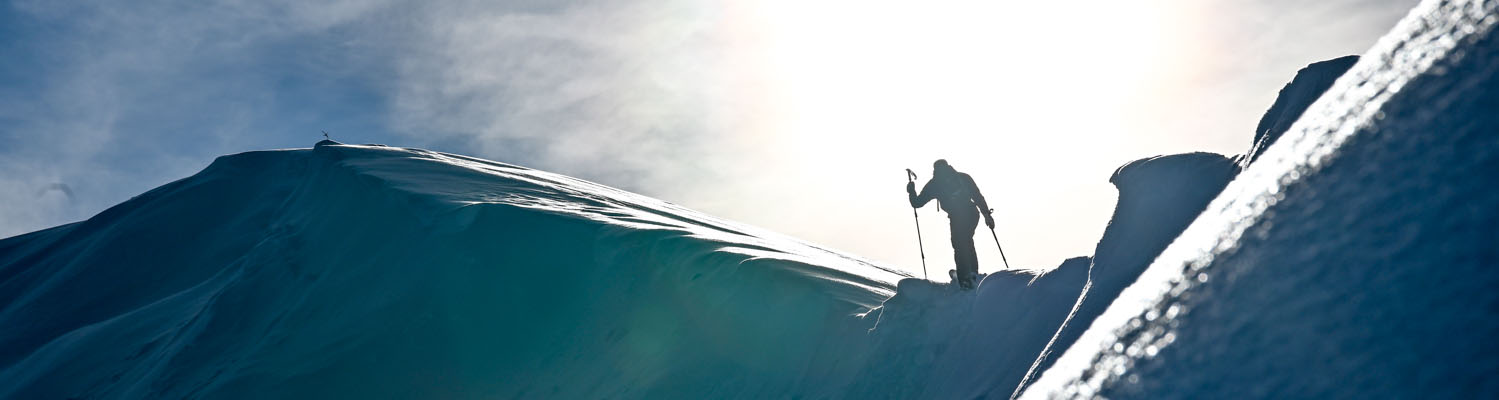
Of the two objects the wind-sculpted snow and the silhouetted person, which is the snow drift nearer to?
the silhouetted person

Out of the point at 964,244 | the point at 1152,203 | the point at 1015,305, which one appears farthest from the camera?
the point at 964,244

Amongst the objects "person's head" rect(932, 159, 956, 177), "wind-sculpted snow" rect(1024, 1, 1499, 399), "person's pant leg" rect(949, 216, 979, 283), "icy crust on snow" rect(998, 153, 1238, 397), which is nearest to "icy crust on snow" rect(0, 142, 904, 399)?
"person's pant leg" rect(949, 216, 979, 283)

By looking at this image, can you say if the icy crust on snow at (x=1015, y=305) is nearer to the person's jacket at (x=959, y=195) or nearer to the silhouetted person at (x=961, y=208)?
the silhouetted person at (x=961, y=208)

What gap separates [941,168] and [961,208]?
610mm

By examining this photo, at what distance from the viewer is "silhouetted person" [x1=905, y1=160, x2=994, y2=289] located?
33.6 ft

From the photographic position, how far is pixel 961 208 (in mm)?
10398

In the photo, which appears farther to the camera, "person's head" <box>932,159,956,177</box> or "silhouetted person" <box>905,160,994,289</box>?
"person's head" <box>932,159,956,177</box>

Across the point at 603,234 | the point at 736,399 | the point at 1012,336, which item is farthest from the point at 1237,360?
the point at 603,234

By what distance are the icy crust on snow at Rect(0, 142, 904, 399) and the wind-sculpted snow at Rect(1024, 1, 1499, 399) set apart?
8197 mm

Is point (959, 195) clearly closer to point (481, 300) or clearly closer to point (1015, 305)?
point (1015, 305)

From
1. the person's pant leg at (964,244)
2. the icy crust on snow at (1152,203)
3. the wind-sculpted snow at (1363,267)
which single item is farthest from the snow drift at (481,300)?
the wind-sculpted snow at (1363,267)

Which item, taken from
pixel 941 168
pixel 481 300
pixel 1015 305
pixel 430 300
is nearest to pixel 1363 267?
pixel 1015 305

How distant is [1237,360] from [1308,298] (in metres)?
0.10

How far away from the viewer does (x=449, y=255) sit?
15.6 metres
